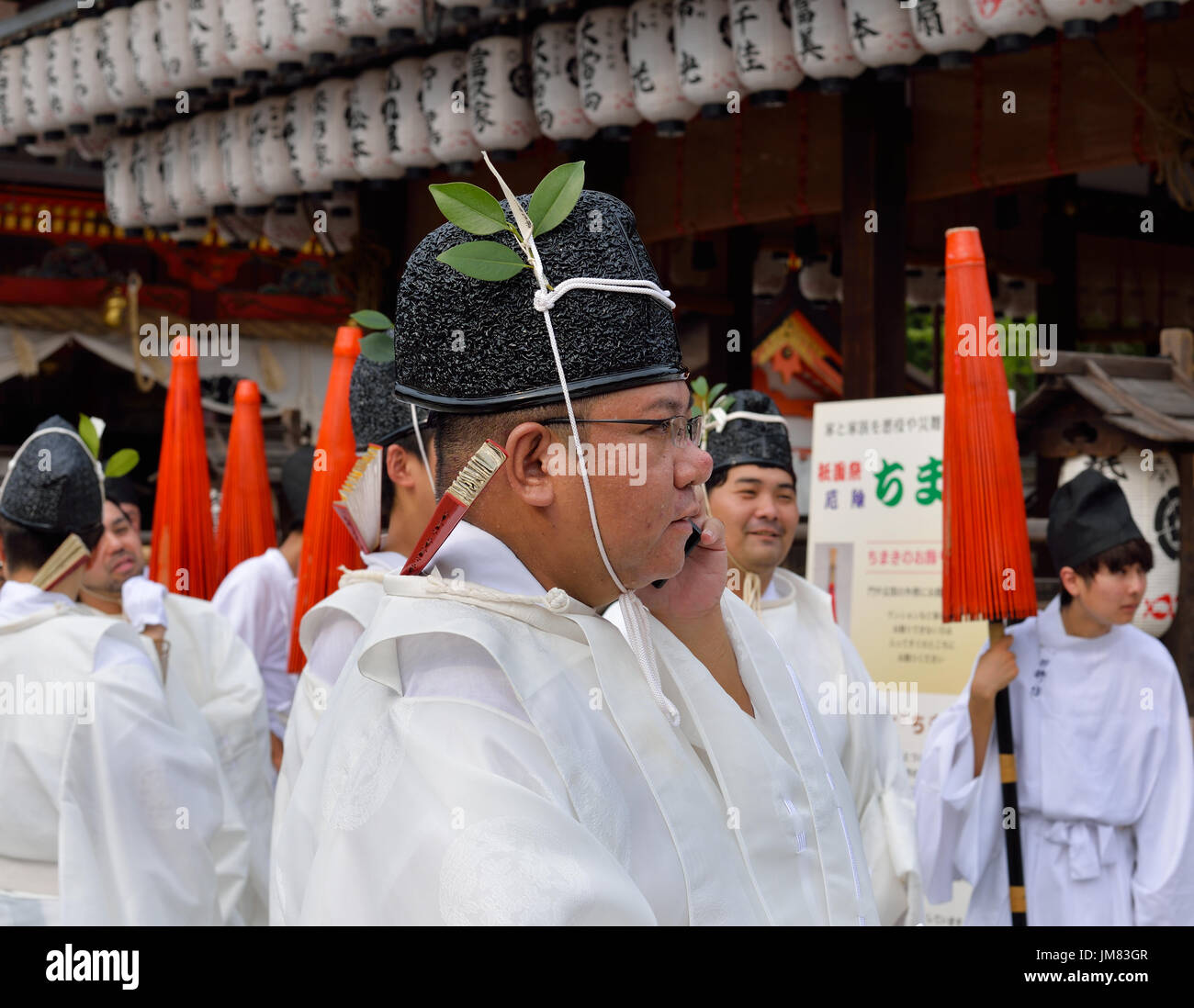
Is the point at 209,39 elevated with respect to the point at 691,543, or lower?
elevated

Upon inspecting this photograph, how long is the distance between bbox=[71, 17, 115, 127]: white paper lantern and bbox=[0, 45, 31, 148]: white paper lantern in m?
0.80

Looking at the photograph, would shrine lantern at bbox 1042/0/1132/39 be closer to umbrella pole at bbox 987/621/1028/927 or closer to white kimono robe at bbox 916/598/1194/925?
white kimono robe at bbox 916/598/1194/925

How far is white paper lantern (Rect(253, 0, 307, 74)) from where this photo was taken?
7.92 meters

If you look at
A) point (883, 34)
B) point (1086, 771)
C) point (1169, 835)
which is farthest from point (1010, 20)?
point (1169, 835)

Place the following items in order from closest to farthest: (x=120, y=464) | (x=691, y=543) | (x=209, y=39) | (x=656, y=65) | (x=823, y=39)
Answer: (x=691, y=543) < (x=120, y=464) < (x=823, y=39) < (x=656, y=65) < (x=209, y=39)

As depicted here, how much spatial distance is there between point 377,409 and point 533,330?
2345mm

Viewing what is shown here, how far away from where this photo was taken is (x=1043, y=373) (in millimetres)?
5645

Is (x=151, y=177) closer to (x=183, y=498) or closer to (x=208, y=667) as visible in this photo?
(x=183, y=498)

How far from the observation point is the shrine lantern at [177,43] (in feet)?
29.0

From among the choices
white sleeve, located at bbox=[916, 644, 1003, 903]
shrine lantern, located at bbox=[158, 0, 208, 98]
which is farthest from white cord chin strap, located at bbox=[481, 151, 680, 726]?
shrine lantern, located at bbox=[158, 0, 208, 98]

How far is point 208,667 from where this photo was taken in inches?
219

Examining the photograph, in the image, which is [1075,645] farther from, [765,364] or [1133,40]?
[765,364]

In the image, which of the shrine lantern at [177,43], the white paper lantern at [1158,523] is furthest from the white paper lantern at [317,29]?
the white paper lantern at [1158,523]
